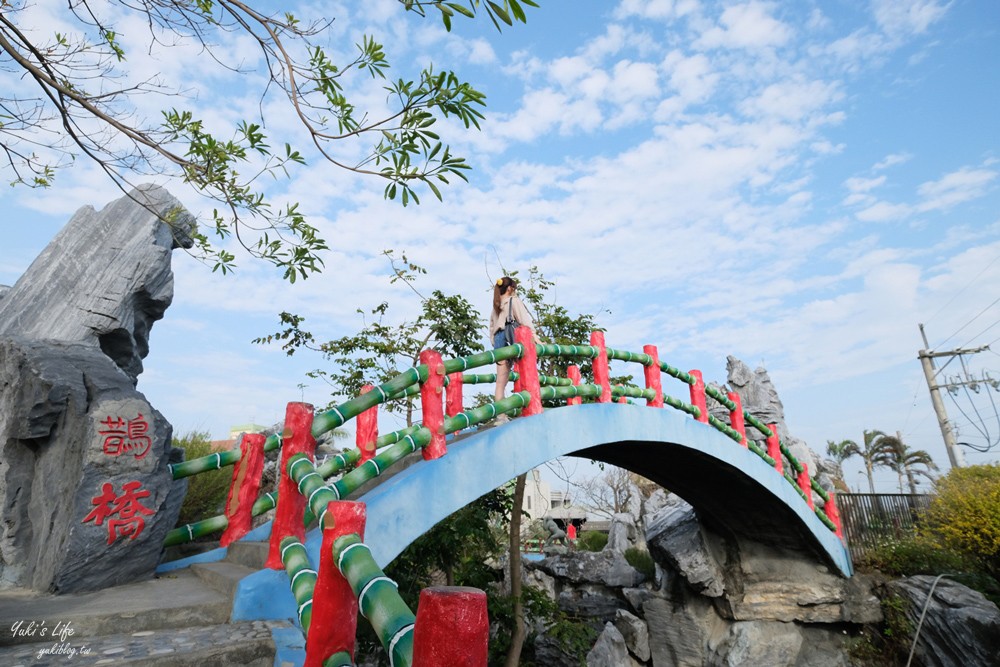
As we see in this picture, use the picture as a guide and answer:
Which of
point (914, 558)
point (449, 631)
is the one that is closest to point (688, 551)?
point (914, 558)

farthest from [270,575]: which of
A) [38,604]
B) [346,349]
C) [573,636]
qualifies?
[346,349]

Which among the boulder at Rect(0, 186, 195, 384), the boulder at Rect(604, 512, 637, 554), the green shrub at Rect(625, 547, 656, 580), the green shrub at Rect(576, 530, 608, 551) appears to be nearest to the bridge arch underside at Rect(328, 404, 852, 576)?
the boulder at Rect(0, 186, 195, 384)

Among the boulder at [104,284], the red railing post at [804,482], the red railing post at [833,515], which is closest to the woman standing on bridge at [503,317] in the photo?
the boulder at [104,284]

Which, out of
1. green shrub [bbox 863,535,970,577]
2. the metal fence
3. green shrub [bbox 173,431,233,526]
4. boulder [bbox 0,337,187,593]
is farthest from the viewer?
the metal fence

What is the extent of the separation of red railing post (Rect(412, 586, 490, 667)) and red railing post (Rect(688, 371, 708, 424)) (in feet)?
22.1

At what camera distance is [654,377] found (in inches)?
269

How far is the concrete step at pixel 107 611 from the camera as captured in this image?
2498 millimetres

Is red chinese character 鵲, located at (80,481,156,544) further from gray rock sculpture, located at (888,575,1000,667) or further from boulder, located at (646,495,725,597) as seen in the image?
gray rock sculpture, located at (888,575,1000,667)

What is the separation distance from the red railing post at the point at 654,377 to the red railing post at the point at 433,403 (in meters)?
3.45

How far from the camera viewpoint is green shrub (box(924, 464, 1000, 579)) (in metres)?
7.91

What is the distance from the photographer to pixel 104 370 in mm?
3795

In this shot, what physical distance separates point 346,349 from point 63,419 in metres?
5.94

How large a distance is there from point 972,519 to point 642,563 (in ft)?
23.3

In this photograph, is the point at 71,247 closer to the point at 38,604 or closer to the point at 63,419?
the point at 63,419
